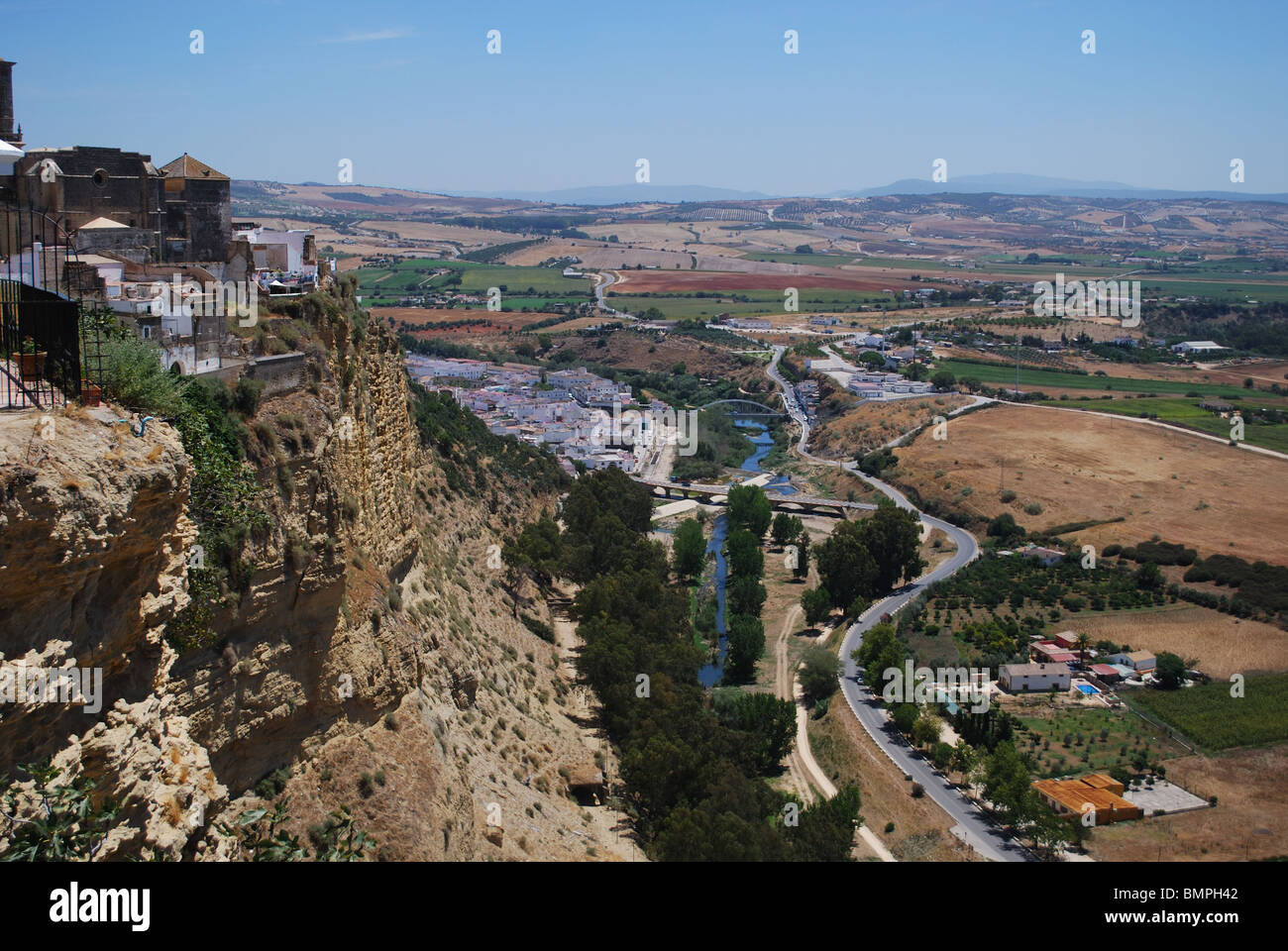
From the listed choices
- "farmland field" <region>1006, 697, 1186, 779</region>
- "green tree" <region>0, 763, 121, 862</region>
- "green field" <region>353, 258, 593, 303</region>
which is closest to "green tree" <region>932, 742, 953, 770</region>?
"farmland field" <region>1006, 697, 1186, 779</region>

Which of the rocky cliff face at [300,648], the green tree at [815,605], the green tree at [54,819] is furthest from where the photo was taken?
the green tree at [815,605]

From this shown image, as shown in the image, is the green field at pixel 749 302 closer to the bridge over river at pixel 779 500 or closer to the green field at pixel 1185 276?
the green field at pixel 1185 276

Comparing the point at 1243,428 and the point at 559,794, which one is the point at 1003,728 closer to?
the point at 559,794

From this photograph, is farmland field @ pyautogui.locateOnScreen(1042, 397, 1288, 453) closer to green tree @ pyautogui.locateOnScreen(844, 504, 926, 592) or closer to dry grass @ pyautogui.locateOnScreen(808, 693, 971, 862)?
green tree @ pyautogui.locateOnScreen(844, 504, 926, 592)

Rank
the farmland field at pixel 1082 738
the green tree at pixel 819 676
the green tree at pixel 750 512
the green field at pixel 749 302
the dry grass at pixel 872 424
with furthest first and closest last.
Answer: the green field at pixel 749 302
the dry grass at pixel 872 424
the green tree at pixel 750 512
the green tree at pixel 819 676
the farmland field at pixel 1082 738

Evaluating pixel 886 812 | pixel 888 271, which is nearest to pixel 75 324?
pixel 886 812

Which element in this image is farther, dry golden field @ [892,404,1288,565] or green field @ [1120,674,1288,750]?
dry golden field @ [892,404,1288,565]

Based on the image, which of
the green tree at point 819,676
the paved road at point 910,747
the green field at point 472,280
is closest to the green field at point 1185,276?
the green field at point 472,280

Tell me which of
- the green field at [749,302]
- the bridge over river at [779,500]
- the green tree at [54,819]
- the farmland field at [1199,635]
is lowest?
the farmland field at [1199,635]
